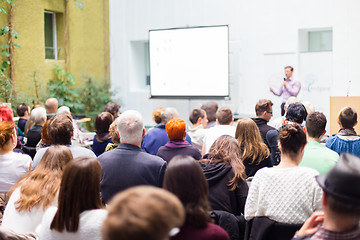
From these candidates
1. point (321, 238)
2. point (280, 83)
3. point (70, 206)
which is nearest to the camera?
point (321, 238)

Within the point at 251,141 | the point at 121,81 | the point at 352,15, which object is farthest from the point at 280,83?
the point at 251,141

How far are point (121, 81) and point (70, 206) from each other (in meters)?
10.2

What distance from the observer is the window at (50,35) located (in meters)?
11.1

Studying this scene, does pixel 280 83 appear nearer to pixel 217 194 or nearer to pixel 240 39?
pixel 240 39

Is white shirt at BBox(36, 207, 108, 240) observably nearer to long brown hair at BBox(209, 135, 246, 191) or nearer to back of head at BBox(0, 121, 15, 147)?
long brown hair at BBox(209, 135, 246, 191)

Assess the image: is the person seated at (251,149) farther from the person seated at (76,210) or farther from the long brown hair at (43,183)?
the person seated at (76,210)

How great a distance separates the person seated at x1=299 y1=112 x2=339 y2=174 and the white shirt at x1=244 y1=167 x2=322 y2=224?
1.97ft

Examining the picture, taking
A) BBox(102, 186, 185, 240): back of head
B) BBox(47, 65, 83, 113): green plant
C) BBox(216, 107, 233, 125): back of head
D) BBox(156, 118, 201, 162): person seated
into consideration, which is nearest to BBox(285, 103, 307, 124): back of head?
BBox(216, 107, 233, 125): back of head

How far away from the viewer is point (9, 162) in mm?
3672

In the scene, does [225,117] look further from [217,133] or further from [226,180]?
[226,180]

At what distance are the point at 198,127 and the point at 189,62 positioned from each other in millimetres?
4736

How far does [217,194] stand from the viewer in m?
3.32

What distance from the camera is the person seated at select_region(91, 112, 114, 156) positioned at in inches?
196

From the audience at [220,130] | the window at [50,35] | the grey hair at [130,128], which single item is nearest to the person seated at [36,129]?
the audience at [220,130]
